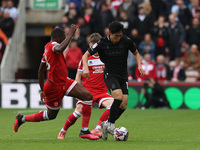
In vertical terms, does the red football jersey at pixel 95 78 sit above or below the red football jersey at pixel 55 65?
below

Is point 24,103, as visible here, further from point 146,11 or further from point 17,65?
point 146,11

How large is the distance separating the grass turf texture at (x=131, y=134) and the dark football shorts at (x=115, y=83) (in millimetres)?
940

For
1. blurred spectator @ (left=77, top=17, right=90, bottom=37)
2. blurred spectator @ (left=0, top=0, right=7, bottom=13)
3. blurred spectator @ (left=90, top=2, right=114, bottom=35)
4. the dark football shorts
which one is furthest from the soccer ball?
blurred spectator @ (left=0, top=0, right=7, bottom=13)

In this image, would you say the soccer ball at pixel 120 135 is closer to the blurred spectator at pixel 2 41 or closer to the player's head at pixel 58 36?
the player's head at pixel 58 36

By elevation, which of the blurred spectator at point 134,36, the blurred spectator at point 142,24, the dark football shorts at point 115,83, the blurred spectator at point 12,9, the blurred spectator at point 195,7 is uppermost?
the blurred spectator at point 195,7

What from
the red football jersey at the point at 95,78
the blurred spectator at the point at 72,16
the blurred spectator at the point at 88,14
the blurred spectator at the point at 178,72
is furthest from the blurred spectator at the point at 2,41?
the red football jersey at the point at 95,78

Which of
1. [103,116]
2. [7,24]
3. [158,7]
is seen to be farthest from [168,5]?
[103,116]

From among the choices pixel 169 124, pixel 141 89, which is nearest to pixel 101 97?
pixel 169 124

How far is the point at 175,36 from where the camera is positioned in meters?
19.2

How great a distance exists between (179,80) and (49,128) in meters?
8.12

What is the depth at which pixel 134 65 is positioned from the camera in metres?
19.5

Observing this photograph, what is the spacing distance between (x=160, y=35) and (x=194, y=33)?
4.16 feet

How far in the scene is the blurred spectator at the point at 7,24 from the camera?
20969mm

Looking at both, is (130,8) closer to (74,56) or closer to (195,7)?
(195,7)
